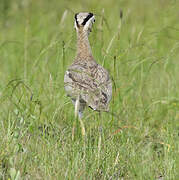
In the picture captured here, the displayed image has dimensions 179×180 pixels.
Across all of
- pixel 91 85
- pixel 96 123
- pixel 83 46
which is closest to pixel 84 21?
pixel 83 46

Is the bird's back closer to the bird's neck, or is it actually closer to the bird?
the bird

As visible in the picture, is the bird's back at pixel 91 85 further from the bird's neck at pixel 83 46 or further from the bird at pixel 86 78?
the bird's neck at pixel 83 46

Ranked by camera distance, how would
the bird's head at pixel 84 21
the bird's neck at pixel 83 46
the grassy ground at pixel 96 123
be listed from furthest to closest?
the bird's neck at pixel 83 46, the bird's head at pixel 84 21, the grassy ground at pixel 96 123

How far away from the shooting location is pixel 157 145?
15.1 ft

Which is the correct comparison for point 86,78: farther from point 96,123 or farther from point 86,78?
point 96,123

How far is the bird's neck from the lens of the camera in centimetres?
481

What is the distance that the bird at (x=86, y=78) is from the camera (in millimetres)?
4129

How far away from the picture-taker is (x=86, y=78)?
14.3 feet

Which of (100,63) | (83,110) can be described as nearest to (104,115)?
(83,110)

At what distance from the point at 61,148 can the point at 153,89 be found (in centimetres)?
226

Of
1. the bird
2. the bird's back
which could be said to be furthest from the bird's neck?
the bird's back

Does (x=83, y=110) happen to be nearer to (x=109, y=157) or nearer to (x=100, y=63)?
(x=100, y=63)

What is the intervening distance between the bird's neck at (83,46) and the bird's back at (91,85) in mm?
197

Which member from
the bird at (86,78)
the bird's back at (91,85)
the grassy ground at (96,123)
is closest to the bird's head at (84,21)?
the bird at (86,78)
